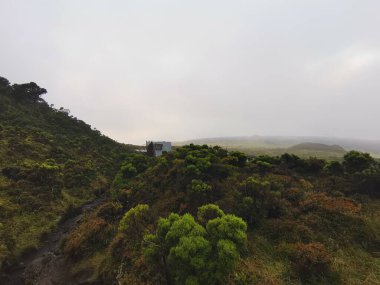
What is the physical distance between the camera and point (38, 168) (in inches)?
1499

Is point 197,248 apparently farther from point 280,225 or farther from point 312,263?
point 280,225

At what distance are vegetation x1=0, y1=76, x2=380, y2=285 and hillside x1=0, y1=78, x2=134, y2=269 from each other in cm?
19

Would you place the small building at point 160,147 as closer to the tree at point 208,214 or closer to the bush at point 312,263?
the tree at point 208,214

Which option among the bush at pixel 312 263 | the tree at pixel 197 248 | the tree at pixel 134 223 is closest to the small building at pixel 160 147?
the tree at pixel 134 223

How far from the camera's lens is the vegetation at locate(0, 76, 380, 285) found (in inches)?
544

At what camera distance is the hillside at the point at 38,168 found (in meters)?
27.1

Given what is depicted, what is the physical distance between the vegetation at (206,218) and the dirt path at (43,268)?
830 millimetres

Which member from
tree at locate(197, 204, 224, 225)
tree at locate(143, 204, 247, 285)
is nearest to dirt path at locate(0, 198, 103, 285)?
tree at locate(143, 204, 247, 285)

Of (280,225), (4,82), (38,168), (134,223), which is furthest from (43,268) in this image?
(4,82)

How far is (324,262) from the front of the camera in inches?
591

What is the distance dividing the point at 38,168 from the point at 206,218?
3215 centimetres

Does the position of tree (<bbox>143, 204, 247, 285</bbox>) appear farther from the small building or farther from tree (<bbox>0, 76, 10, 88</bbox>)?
tree (<bbox>0, 76, 10, 88</bbox>)

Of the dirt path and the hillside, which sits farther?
the hillside

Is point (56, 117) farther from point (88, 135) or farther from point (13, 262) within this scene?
point (13, 262)
